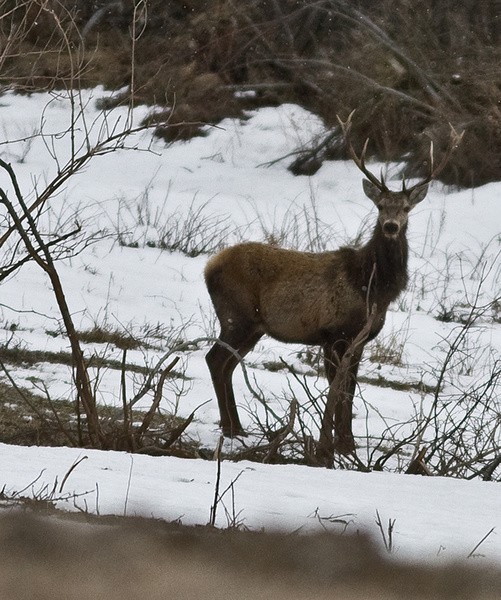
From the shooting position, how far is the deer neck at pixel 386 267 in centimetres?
798

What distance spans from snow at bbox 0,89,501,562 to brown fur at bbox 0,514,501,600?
1.08 ft

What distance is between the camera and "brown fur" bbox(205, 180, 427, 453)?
7.95 m

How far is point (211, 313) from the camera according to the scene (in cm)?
1141

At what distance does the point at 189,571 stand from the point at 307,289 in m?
7.21

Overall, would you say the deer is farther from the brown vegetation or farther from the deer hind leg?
the brown vegetation

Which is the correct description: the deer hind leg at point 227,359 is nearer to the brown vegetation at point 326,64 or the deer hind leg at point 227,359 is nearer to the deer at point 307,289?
the deer at point 307,289

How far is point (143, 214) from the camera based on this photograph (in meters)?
15.0

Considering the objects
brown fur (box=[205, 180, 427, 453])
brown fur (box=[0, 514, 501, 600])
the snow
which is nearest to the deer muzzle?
brown fur (box=[205, 180, 427, 453])

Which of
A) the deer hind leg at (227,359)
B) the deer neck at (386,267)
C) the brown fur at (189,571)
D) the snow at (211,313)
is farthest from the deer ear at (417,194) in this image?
the brown fur at (189,571)

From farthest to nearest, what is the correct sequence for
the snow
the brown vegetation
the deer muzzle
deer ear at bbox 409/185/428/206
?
1. the brown vegetation
2. deer ear at bbox 409/185/428/206
3. the deer muzzle
4. the snow

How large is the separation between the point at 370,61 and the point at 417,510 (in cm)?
1560

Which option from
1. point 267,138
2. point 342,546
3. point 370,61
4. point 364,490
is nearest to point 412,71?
point 370,61

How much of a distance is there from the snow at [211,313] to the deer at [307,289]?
18.2 inches

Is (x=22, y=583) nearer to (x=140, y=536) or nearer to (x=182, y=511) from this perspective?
(x=140, y=536)
